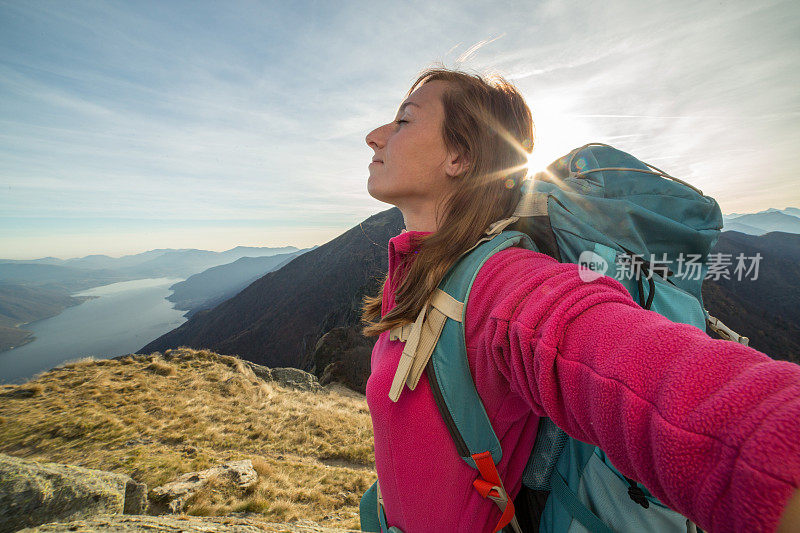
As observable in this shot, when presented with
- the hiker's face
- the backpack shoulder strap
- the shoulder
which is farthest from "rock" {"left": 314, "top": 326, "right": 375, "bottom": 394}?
the shoulder

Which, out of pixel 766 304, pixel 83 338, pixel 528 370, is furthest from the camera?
pixel 83 338

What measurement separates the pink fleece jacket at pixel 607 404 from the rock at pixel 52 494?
4.13 meters

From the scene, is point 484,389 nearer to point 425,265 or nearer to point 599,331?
point 599,331

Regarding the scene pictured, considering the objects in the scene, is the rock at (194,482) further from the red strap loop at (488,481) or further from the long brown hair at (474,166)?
the red strap loop at (488,481)

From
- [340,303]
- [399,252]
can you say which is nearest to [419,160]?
[399,252]

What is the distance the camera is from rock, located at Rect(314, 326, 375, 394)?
20905 millimetres

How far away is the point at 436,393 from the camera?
1210 millimetres

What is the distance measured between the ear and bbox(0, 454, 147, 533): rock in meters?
5.00

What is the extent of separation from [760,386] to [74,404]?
42.9 feet

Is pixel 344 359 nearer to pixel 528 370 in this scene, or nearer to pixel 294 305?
pixel 528 370

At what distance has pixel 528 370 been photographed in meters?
0.88

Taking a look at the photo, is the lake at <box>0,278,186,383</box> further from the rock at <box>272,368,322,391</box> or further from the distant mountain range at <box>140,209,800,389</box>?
the rock at <box>272,368,322,391</box>

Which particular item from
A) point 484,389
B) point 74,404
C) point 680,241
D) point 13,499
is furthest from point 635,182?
point 74,404

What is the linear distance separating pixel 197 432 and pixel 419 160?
970cm
